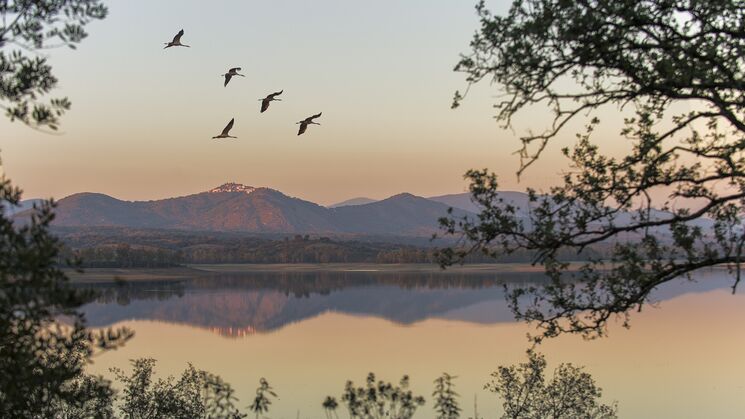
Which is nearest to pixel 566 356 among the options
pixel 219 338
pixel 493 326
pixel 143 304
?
pixel 493 326

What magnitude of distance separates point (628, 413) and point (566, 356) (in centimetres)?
1510

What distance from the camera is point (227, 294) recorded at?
430 feet

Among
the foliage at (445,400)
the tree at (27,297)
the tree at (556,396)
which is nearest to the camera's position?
the tree at (27,297)

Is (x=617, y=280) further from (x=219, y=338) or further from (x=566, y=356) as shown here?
(x=219, y=338)

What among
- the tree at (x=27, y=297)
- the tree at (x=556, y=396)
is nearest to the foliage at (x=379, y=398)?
Result: the tree at (x=27, y=297)

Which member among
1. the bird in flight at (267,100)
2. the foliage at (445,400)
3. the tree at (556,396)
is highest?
the bird in flight at (267,100)

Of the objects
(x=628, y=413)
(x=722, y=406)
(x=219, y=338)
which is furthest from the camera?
(x=219, y=338)

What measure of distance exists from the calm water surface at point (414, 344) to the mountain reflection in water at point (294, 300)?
0.34 metres

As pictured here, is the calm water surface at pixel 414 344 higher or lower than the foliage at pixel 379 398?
lower

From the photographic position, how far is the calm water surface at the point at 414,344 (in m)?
40.8

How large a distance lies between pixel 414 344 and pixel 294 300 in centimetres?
6015

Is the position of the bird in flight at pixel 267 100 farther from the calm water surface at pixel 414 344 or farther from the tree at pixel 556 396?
the tree at pixel 556 396

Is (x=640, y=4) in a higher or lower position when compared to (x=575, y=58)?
higher

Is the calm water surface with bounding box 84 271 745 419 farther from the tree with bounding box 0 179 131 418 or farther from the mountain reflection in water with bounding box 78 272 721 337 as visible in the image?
the tree with bounding box 0 179 131 418
